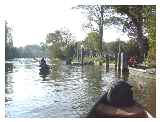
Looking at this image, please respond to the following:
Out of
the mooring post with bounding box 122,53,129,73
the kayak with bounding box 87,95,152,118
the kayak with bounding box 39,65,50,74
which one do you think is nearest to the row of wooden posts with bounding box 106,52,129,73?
the mooring post with bounding box 122,53,129,73

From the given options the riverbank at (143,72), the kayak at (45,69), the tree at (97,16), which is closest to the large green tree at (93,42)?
the tree at (97,16)

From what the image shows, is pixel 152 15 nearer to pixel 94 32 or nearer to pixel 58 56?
pixel 94 32

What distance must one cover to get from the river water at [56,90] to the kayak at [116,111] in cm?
4

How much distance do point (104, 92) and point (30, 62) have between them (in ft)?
1.93

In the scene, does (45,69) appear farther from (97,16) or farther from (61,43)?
(97,16)

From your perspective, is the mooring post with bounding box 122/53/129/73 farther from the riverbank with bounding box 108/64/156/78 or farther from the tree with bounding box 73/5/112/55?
the tree with bounding box 73/5/112/55

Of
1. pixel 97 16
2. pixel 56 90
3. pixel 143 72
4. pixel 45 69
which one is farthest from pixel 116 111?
pixel 97 16

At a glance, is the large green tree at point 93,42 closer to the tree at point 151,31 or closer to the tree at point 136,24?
the tree at point 136,24

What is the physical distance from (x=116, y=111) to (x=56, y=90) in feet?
1.53

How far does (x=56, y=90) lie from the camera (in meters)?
3.45

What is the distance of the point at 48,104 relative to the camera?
341cm

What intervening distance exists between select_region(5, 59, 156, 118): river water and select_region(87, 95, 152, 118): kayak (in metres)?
0.04

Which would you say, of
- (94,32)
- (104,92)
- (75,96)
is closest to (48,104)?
(75,96)

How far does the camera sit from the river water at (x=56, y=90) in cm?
338
